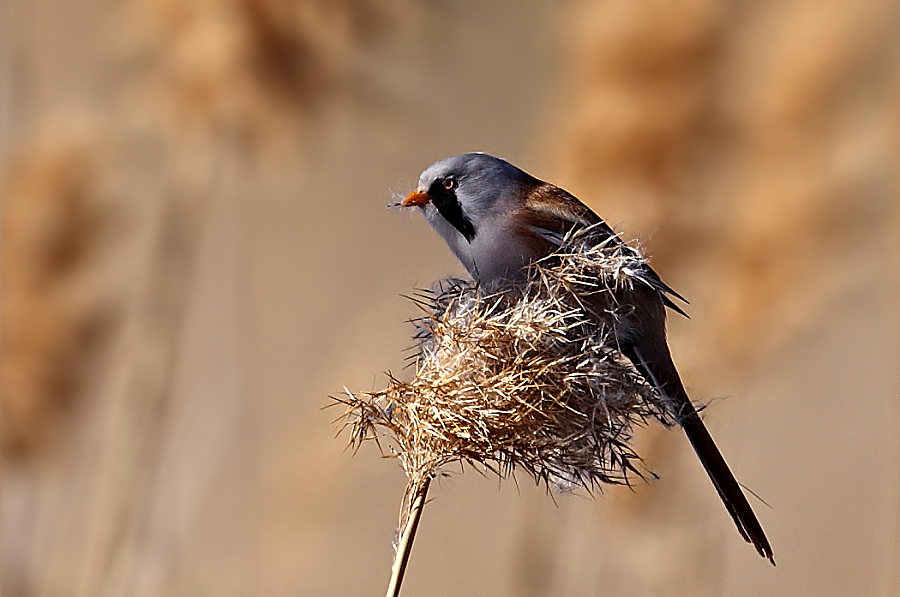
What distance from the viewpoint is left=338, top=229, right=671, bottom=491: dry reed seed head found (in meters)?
0.61

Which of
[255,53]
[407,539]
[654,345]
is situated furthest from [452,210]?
[255,53]

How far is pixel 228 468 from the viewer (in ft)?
4.55

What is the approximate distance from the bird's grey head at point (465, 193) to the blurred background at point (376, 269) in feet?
0.60

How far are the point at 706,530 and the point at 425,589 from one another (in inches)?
17.9

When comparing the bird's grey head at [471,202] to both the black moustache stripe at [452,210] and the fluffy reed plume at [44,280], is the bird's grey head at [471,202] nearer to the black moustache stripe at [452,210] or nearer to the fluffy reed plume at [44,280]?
the black moustache stripe at [452,210]

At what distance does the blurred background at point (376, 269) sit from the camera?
1161 millimetres

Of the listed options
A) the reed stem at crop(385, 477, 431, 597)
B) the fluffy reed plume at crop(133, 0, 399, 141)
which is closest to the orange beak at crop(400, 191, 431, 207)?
the reed stem at crop(385, 477, 431, 597)

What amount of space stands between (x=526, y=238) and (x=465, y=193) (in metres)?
0.07

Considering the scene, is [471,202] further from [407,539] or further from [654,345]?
[407,539]

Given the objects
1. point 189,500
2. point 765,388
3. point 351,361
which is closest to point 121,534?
point 189,500

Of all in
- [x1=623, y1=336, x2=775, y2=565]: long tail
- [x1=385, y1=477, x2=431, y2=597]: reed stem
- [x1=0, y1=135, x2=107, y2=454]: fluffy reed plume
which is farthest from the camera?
[x1=0, y1=135, x2=107, y2=454]: fluffy reed plume

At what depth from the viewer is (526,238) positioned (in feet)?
2.52

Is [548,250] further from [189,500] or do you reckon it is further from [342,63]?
[189,500]

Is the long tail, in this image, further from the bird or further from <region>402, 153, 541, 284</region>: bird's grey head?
<region>402, 153, 541, 284</region>: bird's grey head
